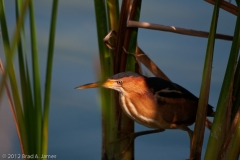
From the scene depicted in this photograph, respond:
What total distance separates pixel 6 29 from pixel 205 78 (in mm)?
542

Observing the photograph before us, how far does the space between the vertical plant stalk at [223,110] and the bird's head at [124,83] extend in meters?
0.32

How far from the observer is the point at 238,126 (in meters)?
1.09

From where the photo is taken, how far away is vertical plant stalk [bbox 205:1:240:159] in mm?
1121

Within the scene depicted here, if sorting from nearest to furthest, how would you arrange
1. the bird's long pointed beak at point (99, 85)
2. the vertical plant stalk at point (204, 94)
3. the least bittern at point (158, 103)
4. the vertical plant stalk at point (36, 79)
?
1. the vertical plant stalk at point (36, 79)
2. the vertical plant stalk at point (204, 94)
3. the bird's long pointed beak at point (99, 85)
4. the least bittern at point (158, 103)

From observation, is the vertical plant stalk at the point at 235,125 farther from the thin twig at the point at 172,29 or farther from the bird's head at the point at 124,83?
the bird's head at the point at 124,83

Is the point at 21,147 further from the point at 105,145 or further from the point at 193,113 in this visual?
the point at 193,113

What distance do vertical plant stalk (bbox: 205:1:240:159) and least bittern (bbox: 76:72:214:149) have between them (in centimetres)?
30

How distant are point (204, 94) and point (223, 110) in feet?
0.27

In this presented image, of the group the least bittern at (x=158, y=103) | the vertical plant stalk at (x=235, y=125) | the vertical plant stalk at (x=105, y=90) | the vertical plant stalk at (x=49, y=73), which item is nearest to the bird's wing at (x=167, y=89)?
the least bittern at (x=158, y=103)

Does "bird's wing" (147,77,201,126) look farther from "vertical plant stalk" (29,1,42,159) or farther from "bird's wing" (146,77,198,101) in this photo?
"vertical plant stalk" (29,1,42,159)

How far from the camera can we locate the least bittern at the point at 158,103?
1.44 metres

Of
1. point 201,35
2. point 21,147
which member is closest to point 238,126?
point 201,35

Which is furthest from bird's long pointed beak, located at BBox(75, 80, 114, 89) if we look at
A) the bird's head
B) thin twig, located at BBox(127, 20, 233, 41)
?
thin twig, located at BBox(127, 20, 233, 41)

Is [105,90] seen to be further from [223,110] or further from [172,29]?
[223,110]
